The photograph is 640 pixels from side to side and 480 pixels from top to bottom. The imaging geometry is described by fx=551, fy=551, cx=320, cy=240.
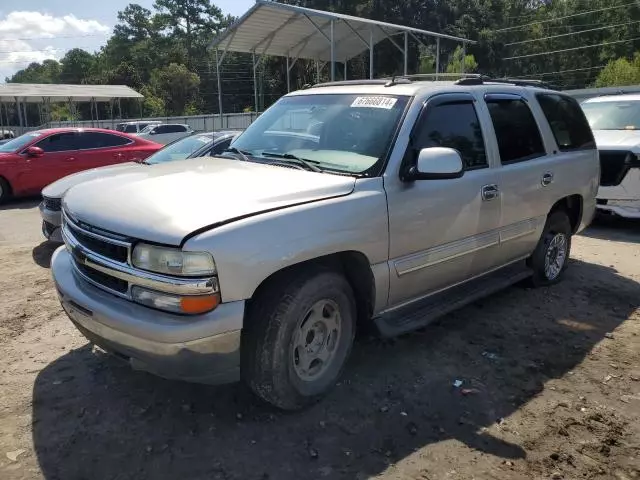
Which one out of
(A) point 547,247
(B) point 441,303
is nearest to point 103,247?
(B) point 441,303

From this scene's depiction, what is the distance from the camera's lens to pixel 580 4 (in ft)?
181

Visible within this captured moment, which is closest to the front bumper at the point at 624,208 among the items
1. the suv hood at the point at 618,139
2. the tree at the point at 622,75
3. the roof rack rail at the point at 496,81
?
the suv hood at the point at 618,139

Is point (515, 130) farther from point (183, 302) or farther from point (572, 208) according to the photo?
point (183, 302)

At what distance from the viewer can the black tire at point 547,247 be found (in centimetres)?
530

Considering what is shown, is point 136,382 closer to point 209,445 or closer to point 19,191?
point 209,445

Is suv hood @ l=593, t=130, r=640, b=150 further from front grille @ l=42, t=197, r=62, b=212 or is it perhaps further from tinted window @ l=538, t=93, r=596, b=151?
front grille @ l=42, t=197, r=62, b=212

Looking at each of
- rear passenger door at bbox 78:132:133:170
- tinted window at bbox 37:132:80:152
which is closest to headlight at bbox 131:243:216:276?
rear passenger door at bbox 78:132:133:170

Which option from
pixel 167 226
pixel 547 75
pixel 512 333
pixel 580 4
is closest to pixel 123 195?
pixel 167 226

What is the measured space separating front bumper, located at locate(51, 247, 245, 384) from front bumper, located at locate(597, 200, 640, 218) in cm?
692

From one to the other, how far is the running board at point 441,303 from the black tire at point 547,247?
318 millimetres

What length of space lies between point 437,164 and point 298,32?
14.9 m

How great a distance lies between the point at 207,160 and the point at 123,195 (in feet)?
3.58

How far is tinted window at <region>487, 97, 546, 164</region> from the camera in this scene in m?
4.48

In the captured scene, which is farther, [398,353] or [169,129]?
[169,129]
